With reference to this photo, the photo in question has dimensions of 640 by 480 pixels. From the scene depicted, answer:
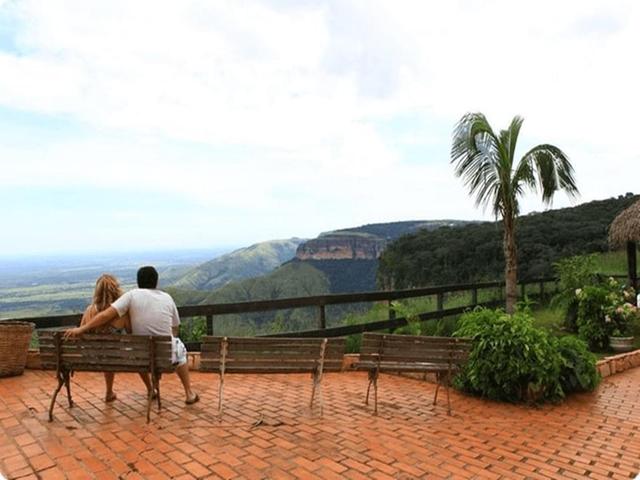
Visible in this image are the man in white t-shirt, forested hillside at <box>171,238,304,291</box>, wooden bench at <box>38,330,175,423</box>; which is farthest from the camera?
forested hillside at <box>171,238,304,291</box>

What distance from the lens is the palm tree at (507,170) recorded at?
955cm

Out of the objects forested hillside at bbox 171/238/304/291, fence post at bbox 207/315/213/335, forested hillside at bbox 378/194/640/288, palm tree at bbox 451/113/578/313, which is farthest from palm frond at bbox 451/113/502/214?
forested hillside at bbox 171/238/304/291

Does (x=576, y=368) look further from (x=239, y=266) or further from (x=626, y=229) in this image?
(x=239, y=266)

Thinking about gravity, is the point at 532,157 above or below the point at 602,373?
above

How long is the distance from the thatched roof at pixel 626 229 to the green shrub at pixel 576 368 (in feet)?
26.6

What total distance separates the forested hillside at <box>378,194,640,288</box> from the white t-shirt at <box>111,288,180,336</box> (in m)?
16.6

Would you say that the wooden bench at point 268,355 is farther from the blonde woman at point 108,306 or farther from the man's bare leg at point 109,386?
the man's bare leg at point 109,386

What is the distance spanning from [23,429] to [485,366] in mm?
5019

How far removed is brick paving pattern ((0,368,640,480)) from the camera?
3.37 meters

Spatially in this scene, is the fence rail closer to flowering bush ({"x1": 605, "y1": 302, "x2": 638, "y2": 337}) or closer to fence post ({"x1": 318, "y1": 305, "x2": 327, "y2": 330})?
fence post ({"x1": 318, "y1": 305, "x2": 327, "y2": 330})

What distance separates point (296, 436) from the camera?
13.4ft

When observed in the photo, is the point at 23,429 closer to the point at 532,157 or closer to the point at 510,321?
the point at 510,321

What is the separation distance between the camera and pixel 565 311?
10.6m

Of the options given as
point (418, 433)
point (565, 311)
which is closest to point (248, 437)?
point (418, 433)
